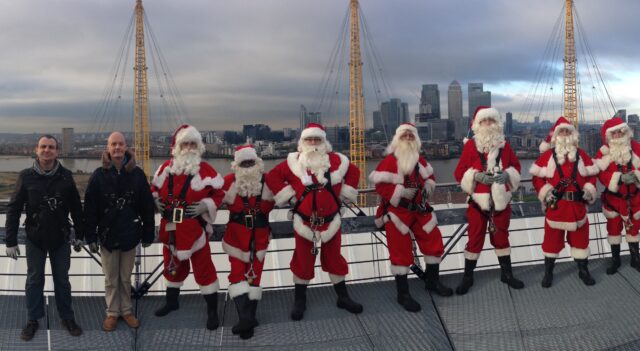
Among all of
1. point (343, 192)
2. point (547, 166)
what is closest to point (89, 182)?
point (343, 192)

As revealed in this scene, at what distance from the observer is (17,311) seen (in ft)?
10.2

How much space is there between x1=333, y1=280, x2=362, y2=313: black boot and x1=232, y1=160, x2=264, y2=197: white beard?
2.99 ft

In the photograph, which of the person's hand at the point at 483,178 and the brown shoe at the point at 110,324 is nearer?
the brown shoe at the point at 110,324

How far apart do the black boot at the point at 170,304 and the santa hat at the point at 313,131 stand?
4.68 ft

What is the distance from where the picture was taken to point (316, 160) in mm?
3168

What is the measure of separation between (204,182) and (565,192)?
280 centimetres

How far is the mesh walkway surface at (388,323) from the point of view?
277 centimetres

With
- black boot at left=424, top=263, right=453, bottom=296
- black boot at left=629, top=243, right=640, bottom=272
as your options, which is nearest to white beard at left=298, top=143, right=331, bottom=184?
black boot at left=424, top=263, right=453, bottom=296

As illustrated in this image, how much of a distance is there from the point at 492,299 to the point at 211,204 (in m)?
2.19

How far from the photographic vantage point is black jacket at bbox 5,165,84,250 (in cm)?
273

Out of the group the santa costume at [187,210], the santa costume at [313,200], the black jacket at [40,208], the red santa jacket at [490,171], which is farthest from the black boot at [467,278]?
the black jacket at [40,208]

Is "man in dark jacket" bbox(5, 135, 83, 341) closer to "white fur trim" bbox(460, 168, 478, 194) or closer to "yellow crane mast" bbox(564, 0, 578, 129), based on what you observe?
"white fur trim" bbox(460, 168, 478, 194)

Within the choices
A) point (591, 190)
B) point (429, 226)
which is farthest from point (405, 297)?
point (591, 190)

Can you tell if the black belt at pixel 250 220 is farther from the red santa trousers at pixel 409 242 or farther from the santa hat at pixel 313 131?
the red santa trousers at pixel 409 242
